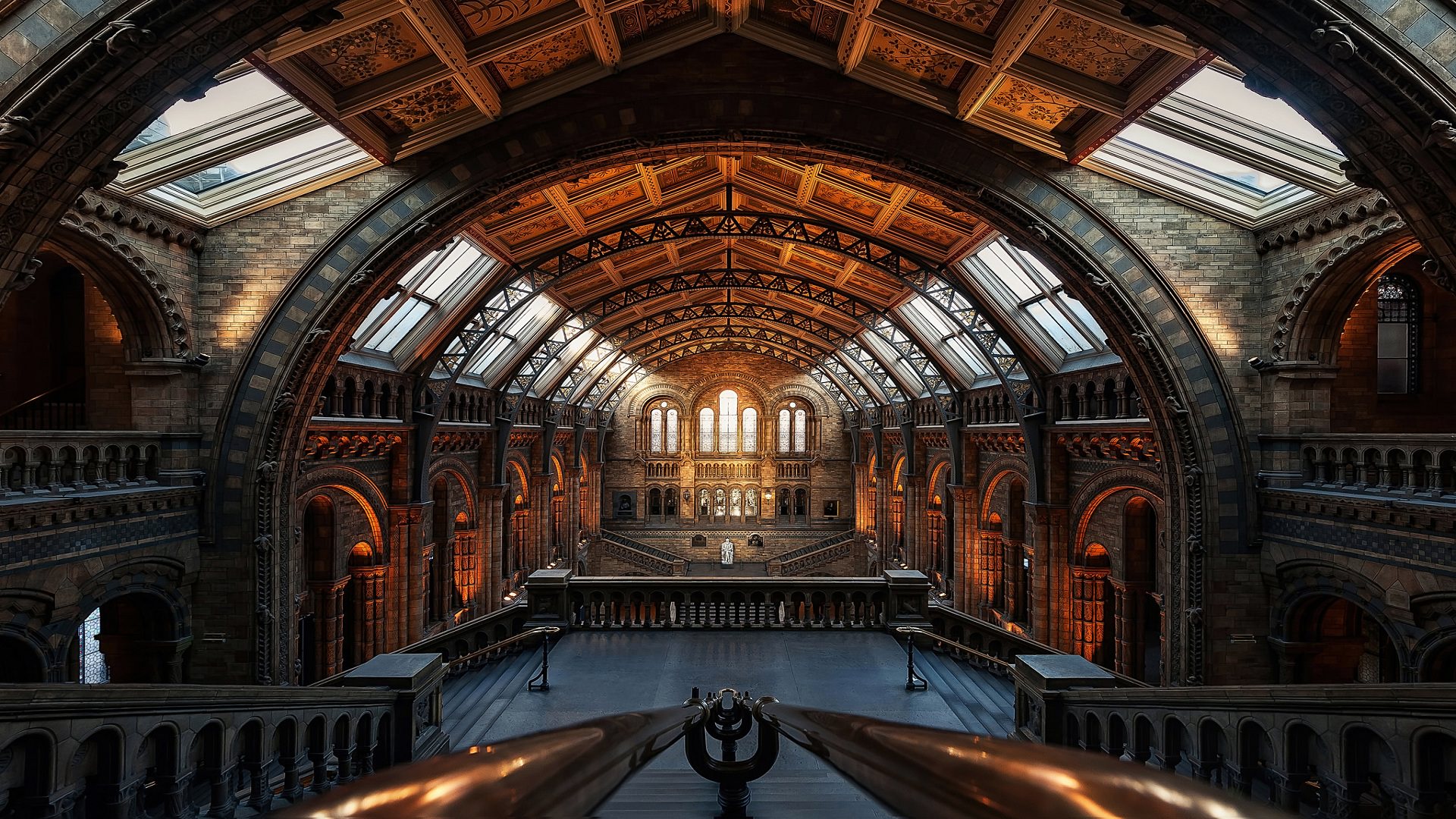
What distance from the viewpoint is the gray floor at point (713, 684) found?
26.9 ft

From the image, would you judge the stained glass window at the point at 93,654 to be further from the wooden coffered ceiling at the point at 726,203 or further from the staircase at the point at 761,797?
the staircase at the point at 761,797

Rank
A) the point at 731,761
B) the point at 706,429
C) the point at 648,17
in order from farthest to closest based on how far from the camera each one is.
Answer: the point at 706,429
the point at 648,17
the point at 731,761

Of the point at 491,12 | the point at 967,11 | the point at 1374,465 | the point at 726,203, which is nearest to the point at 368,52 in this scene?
the point at 491,12

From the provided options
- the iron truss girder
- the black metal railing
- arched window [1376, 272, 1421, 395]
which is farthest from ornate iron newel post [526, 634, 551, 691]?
arched window [1376, 272, 1421, 395]

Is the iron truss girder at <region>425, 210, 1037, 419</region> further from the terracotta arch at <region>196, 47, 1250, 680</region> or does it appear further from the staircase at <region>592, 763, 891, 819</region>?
the staircase at <region>592, 763, 891, 819</region>

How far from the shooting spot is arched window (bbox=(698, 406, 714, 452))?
41906 mm

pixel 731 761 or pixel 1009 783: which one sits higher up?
pixel 1009 783

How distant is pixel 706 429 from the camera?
42031mm

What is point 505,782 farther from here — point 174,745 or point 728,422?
point 728,422

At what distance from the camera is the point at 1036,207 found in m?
10.6

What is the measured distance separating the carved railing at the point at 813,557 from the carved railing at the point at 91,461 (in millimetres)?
29315

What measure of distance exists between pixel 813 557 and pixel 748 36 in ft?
98.1

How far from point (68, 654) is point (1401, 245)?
52.6 feet

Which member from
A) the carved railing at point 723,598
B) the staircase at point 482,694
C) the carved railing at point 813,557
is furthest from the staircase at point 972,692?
the carved railing at point 813,557
